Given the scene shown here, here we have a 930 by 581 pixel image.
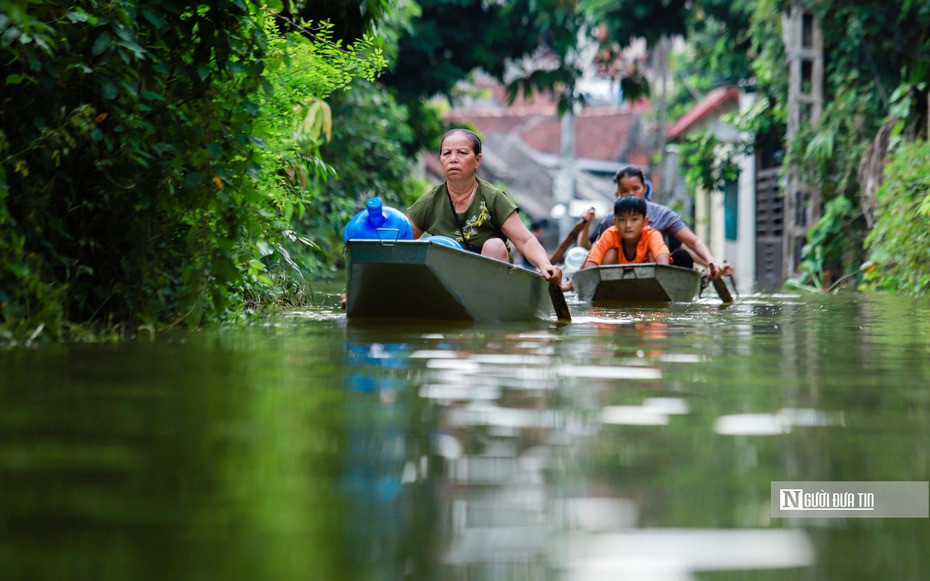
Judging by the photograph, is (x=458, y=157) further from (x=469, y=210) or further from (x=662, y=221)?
(x=662, y=221)

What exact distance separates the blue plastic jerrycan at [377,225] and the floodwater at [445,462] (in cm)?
184

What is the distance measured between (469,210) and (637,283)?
2.81 m

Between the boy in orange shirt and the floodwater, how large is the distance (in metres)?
5.71

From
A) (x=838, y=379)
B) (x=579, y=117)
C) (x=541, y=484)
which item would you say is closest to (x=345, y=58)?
(x=838, y=379)

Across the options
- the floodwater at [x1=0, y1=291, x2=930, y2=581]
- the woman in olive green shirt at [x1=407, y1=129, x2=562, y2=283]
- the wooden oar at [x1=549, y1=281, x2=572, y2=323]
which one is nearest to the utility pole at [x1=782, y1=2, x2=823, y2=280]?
the wooden oar at [x1=549, y1=281, x2=572, y2=323]

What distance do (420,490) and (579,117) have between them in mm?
48262

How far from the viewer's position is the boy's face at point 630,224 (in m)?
10.9

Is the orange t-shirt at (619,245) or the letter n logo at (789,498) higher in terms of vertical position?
the orange t-shirt at (619,245)

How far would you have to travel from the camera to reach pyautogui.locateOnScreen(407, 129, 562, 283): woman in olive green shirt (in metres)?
7.84

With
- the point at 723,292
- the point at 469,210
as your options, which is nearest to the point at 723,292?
the point at 723,292

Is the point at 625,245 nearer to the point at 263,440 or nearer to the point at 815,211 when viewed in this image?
the point at 815,211

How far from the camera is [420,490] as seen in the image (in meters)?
2.53

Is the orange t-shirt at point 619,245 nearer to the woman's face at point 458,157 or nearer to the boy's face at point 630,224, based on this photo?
the boy's face at point 630,224

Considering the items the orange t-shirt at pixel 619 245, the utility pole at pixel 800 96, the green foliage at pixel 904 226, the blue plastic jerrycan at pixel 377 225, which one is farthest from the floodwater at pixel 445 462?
the utility pole at pixel 800 96
